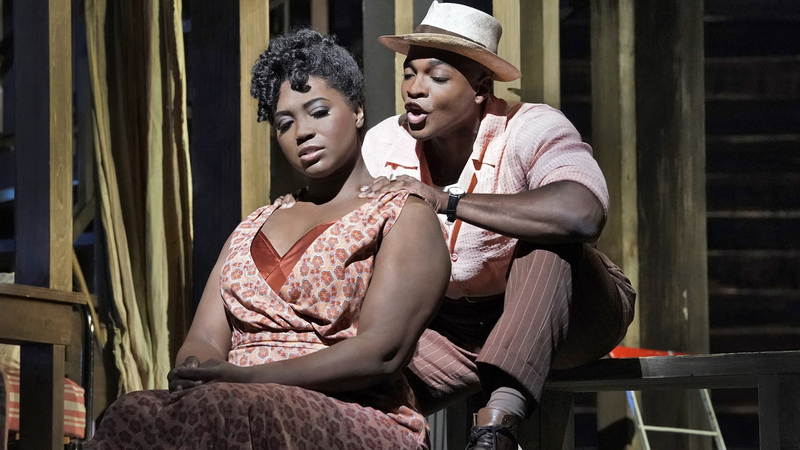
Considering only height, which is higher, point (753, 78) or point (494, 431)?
point (753, 78)

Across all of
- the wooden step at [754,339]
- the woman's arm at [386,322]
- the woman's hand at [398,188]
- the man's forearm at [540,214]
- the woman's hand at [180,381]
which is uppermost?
the woman's hand at [398,188]

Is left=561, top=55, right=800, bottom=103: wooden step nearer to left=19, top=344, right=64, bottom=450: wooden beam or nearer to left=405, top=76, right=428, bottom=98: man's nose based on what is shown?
left=405, top=76, right=428, bottom=98: man's nose

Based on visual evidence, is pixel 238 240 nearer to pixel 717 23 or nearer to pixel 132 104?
pixel 132 104

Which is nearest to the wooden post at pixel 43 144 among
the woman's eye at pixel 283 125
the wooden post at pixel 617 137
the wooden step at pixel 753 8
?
the woman's eye at pixel 283 125

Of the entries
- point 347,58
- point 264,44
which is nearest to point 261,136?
point 264,44

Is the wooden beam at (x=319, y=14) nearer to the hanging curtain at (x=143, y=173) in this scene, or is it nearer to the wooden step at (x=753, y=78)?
the hanging curtain at (x=143, y=173)

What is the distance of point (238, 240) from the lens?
2.29m

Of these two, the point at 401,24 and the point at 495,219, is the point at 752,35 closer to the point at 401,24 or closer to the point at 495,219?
the point at 401,24

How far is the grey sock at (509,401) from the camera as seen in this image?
229 centimetres

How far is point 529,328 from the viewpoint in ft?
7.77

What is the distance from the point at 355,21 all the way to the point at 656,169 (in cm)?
177

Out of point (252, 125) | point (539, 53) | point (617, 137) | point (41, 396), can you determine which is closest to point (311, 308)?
point (41, 396)

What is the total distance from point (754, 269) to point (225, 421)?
13.6 feet

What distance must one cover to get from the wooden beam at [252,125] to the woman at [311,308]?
134 cm
